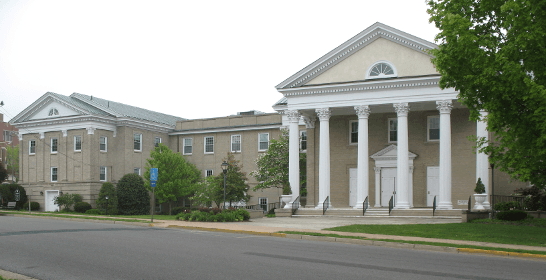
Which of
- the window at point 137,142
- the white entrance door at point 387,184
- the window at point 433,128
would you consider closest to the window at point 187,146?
the window at point 137,142

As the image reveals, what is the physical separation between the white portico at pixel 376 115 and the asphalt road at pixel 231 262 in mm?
18166

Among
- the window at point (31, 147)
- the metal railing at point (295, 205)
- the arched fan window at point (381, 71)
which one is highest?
the arched fan window at point (381, 71)

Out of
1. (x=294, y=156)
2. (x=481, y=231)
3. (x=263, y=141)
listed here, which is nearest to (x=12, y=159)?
(x=263, y=141)

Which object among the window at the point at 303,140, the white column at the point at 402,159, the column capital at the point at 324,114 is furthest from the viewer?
the window at the point at 303,140

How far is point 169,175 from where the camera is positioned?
45500 millimetres

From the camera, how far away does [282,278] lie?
387 inches

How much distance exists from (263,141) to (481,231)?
29659 mm

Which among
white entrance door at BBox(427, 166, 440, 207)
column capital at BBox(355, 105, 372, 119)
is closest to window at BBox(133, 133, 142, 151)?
column capital at BBox(355, 105, 372, 119)

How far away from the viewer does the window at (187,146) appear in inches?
2064

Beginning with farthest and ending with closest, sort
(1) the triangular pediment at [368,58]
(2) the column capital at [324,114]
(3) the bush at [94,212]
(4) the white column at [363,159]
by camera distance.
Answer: (3) the bush at [94,212]
(2) the column capital at [324,114]
(4) the white column at [363,159]
(1) the triangular pediment at [368,58]

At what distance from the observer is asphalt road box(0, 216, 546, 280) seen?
10391mm

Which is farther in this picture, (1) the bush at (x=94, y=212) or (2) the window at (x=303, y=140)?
(2) the window at (x=303, y=140)

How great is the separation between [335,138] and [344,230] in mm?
17207

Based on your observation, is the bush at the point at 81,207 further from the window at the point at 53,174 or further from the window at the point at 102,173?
the window at the point at 53,174
